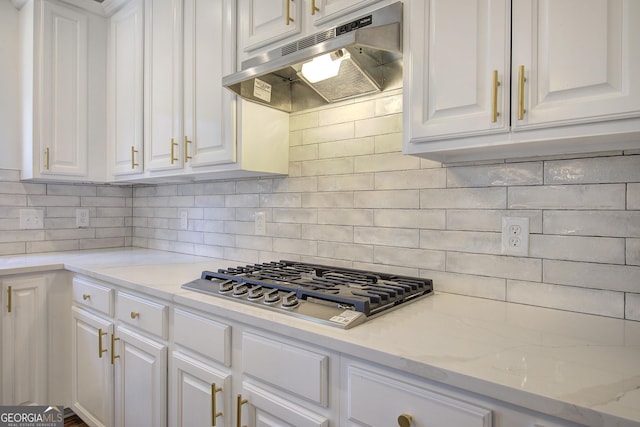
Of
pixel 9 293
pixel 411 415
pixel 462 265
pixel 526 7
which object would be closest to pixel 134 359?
pixel 9 293

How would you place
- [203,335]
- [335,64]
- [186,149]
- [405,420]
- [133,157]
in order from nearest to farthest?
[405,420]
[203,335]
[335,64]
[186,149]
[133,157]

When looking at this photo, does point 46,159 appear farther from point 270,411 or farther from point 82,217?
point 270,411

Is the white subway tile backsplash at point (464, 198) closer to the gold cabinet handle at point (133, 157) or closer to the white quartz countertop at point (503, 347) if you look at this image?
the white quartz countertop at point (503, 347)

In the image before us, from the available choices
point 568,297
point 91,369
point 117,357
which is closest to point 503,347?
point 568,297

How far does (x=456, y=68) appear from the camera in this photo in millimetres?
1106

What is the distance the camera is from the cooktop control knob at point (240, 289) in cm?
132

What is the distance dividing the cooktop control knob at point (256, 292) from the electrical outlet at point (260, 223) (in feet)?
2.48

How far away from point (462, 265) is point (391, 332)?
1.87 ft

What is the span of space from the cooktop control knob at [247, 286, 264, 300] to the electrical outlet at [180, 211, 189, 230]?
1354 mm

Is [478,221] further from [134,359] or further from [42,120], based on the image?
[42,120]

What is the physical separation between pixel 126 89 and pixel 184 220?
901 mm

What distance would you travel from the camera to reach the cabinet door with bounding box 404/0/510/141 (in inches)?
40.7

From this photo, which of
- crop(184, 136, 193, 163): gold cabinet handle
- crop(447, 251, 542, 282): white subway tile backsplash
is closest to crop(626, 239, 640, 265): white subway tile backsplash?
crop(447, 251, 542, 282): white subway tile backsplash

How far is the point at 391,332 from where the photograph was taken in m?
0.97
